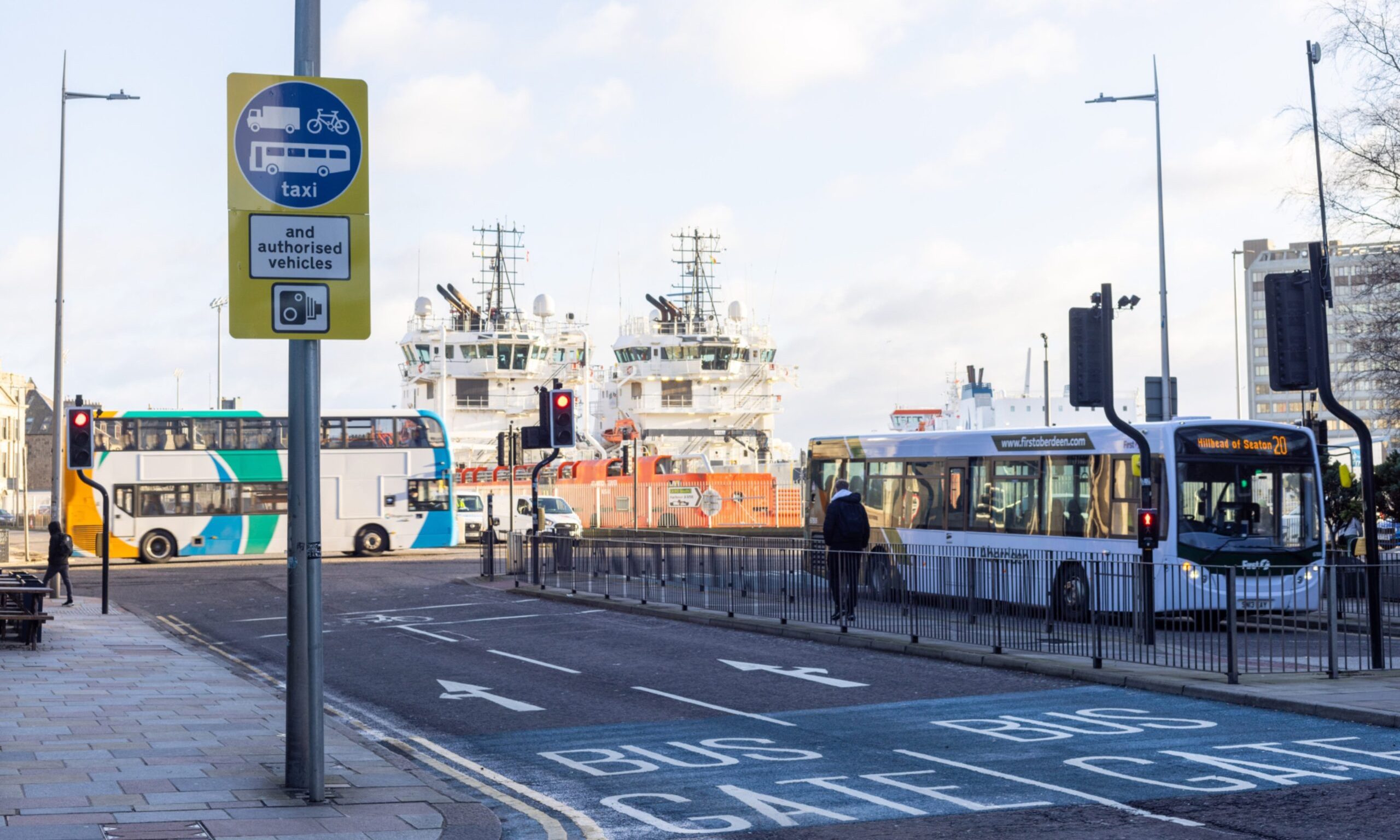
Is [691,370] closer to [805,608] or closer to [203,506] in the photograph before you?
[203,506]

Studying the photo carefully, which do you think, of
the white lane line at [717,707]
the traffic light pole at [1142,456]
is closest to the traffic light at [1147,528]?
the traffic light pole at [1142,456]

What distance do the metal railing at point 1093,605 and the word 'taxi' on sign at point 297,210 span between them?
8065mm

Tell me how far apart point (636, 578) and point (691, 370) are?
47.5 meters

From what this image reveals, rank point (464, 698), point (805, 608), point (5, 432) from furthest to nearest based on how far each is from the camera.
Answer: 1. point (5, 432)
2. point (805, 608)
3. point (464, 698)

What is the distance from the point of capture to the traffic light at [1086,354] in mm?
15195

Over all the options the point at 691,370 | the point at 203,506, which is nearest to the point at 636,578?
the point at 203,506

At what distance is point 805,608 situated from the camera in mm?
18406

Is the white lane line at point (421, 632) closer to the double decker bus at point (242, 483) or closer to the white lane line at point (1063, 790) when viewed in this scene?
the white lane line at point (1063, 790)

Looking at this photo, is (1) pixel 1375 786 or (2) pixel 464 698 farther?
(2) pixel 464 698

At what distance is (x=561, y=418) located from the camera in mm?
25438

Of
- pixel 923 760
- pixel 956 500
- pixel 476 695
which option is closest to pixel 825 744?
pixel 923 760

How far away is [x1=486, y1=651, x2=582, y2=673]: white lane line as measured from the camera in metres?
15.0

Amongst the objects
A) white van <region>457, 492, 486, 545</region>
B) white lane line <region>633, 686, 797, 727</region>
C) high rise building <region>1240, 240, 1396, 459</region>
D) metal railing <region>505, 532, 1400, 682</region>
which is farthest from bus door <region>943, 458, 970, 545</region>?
high rise building <region>1240, 240, 1396, 459</region>

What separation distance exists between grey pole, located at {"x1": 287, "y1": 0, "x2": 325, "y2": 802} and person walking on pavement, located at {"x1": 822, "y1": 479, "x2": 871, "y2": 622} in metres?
9.74
